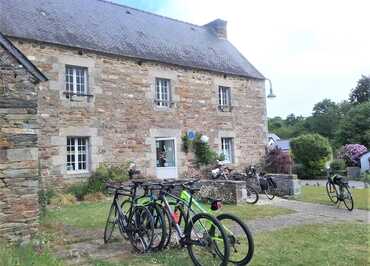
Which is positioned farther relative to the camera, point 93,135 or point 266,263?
point 93,135

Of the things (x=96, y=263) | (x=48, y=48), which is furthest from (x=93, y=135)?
(x=96, y=263)

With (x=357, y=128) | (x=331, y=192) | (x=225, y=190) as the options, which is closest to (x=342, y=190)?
(x=331, y=192)

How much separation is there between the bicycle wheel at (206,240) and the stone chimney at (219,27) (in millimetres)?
18128

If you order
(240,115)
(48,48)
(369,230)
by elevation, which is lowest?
(369,230)

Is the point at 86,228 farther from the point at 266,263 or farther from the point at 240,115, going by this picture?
the point at 240,115

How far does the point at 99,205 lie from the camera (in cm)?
1100

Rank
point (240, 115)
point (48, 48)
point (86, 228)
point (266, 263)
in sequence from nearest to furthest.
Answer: point (266, 263)
point (86, 228)
point (48, 48)
point (240, 115)

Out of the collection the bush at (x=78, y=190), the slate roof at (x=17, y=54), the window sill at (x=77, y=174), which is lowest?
the bush at (x=78, y=190)

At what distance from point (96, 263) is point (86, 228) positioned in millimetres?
2603

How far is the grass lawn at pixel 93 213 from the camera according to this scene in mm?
8141

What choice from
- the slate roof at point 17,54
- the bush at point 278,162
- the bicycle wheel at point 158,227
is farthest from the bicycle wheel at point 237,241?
the bush at point 278,162

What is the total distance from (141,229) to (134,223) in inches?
9.0

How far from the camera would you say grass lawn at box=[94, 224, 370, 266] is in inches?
199

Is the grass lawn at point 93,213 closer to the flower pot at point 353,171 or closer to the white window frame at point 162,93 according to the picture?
the white window frame at point 162,93
